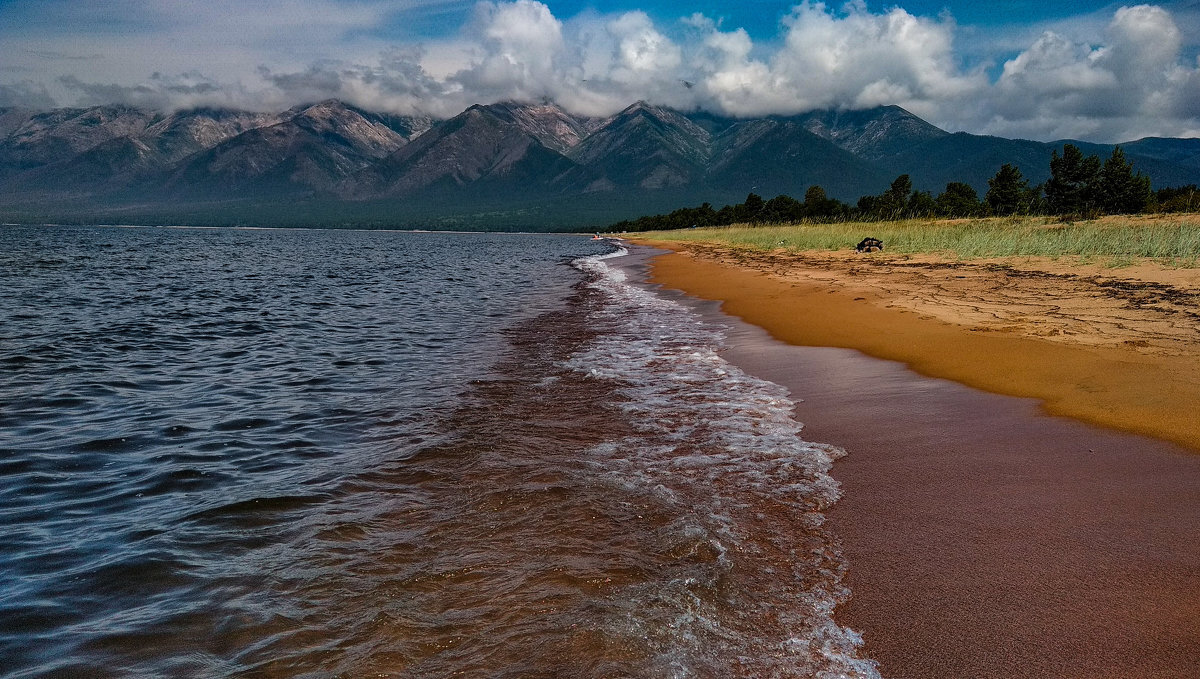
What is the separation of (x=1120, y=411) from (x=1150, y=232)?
23746 mm

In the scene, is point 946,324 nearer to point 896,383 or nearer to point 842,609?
point 896,383

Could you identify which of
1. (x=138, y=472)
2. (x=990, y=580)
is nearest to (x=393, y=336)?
(x=138, y=472)

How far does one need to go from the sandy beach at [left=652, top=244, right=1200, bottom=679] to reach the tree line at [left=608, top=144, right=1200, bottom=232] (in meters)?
42.5

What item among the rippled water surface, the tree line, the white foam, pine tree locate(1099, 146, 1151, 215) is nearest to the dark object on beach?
the white foam

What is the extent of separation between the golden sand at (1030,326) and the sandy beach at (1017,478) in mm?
51

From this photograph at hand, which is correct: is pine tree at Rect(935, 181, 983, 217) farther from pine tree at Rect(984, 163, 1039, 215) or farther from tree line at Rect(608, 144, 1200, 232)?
pine tree at Rect(984, 163, 1039, 215)

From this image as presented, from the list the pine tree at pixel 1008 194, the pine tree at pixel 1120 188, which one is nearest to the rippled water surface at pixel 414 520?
the pine tree at pixel 1120 188

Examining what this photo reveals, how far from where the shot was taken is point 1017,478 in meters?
5.18

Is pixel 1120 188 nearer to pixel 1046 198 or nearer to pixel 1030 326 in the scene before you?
pixel 1046 198

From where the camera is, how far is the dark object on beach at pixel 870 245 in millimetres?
30344

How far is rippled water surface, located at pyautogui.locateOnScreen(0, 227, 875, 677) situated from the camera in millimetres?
3426

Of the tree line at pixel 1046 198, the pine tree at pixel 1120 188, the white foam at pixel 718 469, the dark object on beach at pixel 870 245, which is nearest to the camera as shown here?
the white foam at pixel 718 469

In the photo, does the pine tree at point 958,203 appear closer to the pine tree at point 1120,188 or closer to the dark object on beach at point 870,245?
the pine tree at point 1120,188

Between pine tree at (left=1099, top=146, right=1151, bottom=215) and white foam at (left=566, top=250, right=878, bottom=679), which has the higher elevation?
pine tree at (left=1099, top=146, right=1151, bottom=215)
